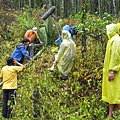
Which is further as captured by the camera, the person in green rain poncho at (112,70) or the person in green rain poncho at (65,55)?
the person in green rain poncho at (65,55)

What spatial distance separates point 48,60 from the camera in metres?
9.09

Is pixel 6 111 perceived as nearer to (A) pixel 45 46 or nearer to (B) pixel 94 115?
(B) pixel 94 115

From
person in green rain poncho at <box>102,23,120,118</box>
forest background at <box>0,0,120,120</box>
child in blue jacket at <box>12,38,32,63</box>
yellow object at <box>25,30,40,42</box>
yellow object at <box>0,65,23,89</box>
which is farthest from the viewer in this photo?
yellow object at <box>25,30,40,42</box>

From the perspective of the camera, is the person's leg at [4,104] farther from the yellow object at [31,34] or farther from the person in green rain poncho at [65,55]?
the yellow object at [31,34]

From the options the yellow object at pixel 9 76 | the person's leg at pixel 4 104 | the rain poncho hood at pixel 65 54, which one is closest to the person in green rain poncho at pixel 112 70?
the rain poncho hood at pixel 65 54

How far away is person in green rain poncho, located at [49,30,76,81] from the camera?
22.4 feet

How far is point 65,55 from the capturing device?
22.5ft

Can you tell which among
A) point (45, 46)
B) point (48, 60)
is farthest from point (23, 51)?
point (45, 46)

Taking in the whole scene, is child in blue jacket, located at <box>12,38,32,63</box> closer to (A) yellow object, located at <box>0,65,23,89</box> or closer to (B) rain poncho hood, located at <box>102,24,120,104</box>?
(A) yellow object, located at <box>0,65,23,89</box>

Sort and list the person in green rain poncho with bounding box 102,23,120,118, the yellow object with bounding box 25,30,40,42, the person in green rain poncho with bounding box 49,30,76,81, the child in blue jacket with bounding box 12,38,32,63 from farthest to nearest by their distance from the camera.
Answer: the yellow object with bounding box 25,30,40,42, the child in blue jacket with bounding box 12,38,32,63, the person in green rain poncho with bounding box 49,30,76,81, the person in green rain poncho with bounding box 102,23,120,118

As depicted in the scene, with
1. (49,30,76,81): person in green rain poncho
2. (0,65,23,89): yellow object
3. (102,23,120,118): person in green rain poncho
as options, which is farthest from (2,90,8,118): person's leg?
(102,23,120,118): person in green rain poncho

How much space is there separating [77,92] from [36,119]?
117 centimetres

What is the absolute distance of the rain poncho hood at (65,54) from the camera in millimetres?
6828

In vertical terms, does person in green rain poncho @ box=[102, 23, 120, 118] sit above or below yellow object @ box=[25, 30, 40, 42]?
below
